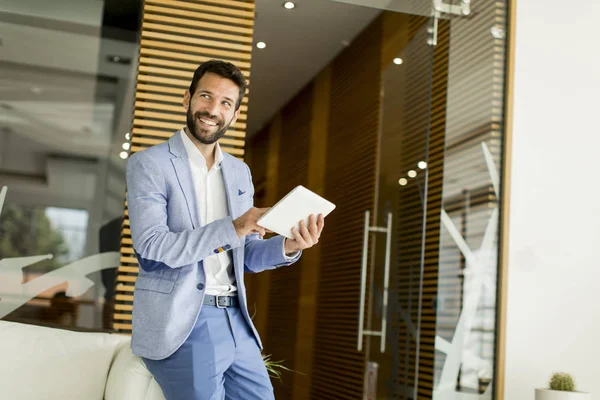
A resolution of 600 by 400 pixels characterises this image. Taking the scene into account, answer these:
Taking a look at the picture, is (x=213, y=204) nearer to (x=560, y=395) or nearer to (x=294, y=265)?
A: (x=560, y=395)

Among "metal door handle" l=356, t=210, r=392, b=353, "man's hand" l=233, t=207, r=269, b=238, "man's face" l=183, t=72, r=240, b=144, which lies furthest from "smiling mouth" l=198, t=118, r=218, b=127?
"metal door handle" l=356, t=210, r=392, b=353

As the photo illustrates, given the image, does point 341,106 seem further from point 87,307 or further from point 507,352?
point 87,307

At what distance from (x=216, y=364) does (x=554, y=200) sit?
3403mm

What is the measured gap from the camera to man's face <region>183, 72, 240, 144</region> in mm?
2197

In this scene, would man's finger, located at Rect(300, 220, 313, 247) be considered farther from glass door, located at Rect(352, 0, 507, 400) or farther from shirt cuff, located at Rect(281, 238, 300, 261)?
glass door, located at Rect(352, 0, 507, 400)

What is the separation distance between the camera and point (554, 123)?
16.0ft

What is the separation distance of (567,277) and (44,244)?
3333 mm

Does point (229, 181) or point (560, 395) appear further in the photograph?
point (560, 395)

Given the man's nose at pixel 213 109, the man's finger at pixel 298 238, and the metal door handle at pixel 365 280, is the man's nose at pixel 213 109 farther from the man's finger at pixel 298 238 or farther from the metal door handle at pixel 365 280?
the metal door handle at pixel 365 280

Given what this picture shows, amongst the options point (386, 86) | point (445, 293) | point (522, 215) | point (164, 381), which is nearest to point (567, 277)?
point (522, 215)

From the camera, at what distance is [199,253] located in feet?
6.41

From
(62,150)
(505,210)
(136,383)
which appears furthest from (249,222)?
(505,210)

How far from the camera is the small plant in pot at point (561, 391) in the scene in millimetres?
4066

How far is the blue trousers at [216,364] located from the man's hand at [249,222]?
300mm
